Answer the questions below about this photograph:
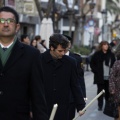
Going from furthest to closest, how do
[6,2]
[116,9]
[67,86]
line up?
[116,9], [6,2], [67,86]

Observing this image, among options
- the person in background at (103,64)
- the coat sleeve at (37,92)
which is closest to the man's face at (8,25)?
the coat sleeve at (37,92)

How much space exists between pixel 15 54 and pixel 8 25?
26 centimetres

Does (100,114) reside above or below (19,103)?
below

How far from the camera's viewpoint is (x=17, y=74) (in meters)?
4.54

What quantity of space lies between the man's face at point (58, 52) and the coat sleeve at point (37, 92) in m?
2.52

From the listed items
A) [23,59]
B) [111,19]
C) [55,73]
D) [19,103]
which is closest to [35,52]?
[23,59]

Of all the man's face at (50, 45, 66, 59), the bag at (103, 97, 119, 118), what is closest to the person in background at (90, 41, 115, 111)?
the bag at (103, 97, 119, 118)

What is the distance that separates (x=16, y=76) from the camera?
453 cm

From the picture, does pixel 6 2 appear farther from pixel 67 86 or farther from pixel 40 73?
pixel 40 73

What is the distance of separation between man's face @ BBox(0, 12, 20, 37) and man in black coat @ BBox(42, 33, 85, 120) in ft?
8.53

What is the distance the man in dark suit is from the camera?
454 centimetres

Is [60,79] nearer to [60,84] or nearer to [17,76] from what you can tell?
[60,84]

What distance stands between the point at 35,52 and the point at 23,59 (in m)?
0.15

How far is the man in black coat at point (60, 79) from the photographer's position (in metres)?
7.16
